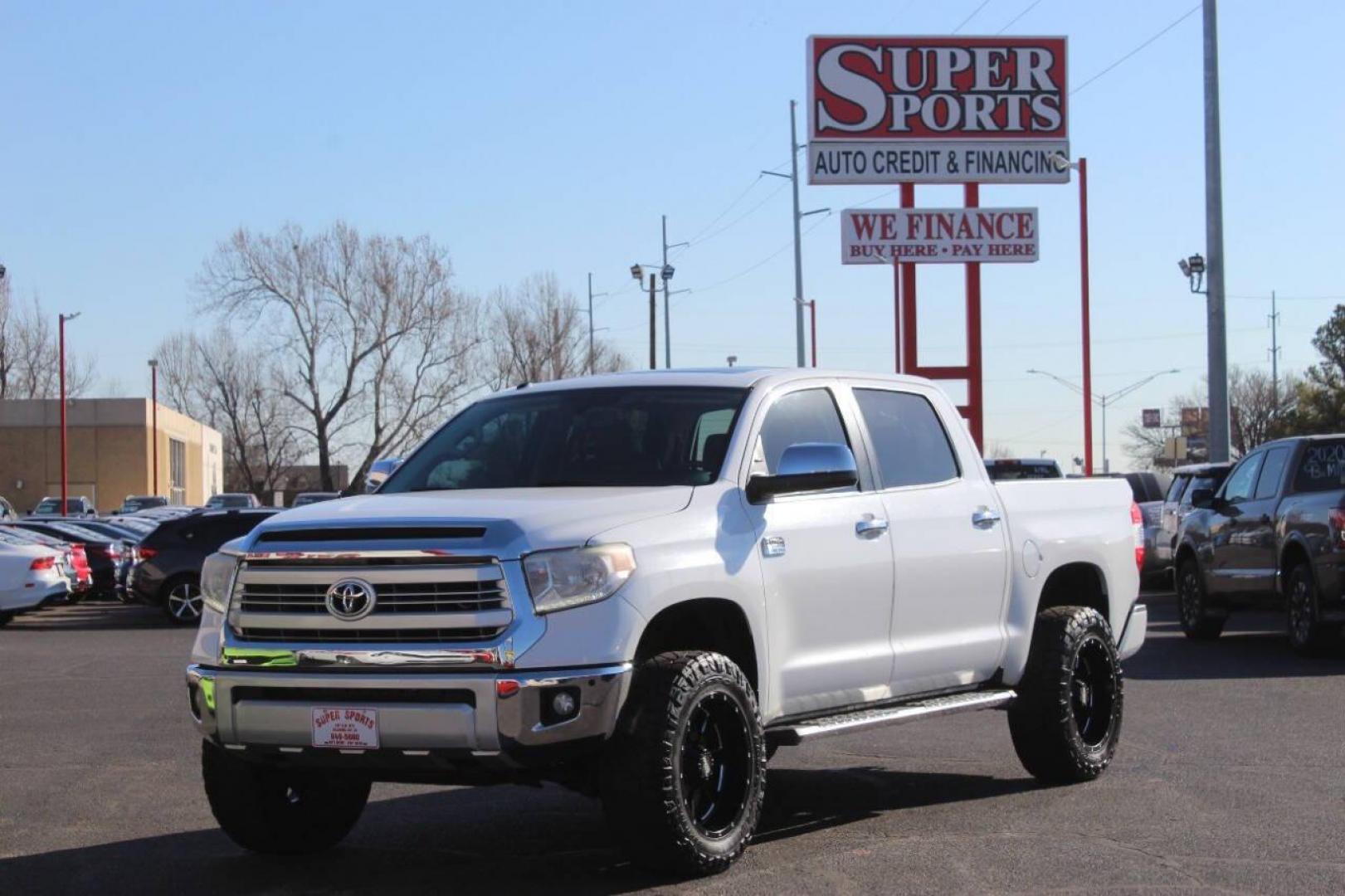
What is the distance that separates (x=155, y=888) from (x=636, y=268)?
5940cm

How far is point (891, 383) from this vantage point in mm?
9273

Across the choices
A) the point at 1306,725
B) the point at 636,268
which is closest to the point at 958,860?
the point at 1306,725

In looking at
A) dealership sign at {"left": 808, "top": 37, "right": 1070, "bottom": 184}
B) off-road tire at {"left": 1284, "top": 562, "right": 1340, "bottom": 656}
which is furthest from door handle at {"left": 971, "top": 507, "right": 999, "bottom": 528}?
dealership sign at {"left": 808, "top": 37, "right": 1070, "bottom": 184}

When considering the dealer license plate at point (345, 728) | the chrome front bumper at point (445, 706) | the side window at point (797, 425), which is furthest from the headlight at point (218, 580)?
the side window at point (797, 425)

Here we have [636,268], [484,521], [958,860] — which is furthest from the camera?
[636,268]

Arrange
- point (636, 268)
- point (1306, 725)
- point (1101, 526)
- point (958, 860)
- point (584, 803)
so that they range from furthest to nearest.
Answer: point (636, 268) → point (1306, 725) → point (1101, 526) → point (584, 803) → point (958, 860)

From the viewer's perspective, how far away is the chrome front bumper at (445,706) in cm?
661

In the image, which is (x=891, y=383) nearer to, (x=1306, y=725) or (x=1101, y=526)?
(x=1101, y=526)

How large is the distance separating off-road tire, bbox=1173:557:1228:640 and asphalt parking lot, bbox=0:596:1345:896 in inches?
218

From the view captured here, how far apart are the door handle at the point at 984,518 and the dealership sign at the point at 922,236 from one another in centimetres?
2675

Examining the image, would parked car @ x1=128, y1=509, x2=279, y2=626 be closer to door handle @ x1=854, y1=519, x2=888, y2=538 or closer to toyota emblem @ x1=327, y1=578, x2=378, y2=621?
door handle @ x1=854, y1=519, x2=888, y2=538

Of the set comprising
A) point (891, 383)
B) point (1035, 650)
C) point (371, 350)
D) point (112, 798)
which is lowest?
point (112, 798)

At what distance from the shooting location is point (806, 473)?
7.68m

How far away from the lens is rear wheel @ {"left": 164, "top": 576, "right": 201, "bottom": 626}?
26344mm
